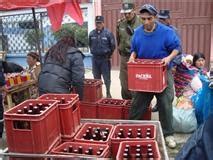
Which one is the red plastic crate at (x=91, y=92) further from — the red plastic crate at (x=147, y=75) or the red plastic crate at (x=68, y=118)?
the red plastic crate at (x=68, y=118)

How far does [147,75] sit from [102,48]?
334 centimetres

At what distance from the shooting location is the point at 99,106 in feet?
19.0

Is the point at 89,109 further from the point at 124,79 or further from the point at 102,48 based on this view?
the point at 102,48

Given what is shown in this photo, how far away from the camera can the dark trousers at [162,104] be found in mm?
4824

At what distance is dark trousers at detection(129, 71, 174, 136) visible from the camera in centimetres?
482

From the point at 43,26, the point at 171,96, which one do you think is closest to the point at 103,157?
the point at 171,96

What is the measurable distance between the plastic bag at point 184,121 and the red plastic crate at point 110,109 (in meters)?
0.86

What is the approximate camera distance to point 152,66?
4418 millimetres

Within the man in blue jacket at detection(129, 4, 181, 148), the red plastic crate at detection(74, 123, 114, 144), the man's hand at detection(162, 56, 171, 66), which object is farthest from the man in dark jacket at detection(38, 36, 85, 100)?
the man's hand at detection(162, 56, 171, 66)

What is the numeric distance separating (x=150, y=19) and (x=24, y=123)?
7.63 feet

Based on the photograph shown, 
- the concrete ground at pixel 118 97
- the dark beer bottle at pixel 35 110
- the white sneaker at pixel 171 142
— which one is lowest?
the concrete ground at pixel 118 97

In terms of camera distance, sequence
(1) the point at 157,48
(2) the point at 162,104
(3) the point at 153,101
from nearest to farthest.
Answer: (1) the point at 157,48, (2) the point at 162,104, (3) the point at 153,101

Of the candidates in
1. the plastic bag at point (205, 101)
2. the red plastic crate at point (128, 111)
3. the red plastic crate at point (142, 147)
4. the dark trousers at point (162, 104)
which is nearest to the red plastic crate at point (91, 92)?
the red plastic crate at point (128, 111)

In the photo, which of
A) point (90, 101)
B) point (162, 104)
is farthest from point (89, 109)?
point (162, 104)
